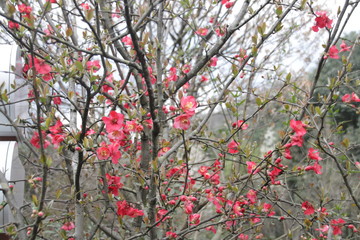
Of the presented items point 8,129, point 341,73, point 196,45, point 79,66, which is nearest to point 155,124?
point 79,66

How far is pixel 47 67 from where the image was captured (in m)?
1.76

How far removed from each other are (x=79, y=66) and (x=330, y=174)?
5294 millimetres

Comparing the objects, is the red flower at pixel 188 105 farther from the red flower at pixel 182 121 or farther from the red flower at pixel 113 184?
the red flower at pixel 113 184

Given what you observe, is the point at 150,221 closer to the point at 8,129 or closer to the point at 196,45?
the point at 8,129

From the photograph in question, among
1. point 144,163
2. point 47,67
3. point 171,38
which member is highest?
point 171,38

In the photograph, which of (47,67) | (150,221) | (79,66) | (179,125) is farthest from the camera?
(150,221)

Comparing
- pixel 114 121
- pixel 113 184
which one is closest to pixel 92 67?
pixel 114 121

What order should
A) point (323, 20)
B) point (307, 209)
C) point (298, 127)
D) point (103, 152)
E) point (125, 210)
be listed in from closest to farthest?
point (103, 152)
point (298, 127)
point (125, 210)
point (307, 209)
point (323, 20)

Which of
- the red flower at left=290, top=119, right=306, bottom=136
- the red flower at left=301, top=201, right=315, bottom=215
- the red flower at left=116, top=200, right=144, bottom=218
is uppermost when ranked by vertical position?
the red flower at left=290, top=119, right=306, bottom=136

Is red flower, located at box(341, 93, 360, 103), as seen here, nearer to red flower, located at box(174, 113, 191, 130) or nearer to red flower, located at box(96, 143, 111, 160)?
red flower, located at box(174, 113, 191, 130)

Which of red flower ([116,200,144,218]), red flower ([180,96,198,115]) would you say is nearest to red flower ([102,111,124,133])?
red flower ([180,96,198,115])

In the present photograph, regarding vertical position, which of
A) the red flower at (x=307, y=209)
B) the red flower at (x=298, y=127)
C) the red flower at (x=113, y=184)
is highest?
the red flower at (x=298, y=127)

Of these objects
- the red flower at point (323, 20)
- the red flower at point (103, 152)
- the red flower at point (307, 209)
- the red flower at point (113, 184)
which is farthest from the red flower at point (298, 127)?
the red flower at point (113, 184)

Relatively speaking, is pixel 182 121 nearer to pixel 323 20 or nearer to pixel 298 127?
pixel 298 127
